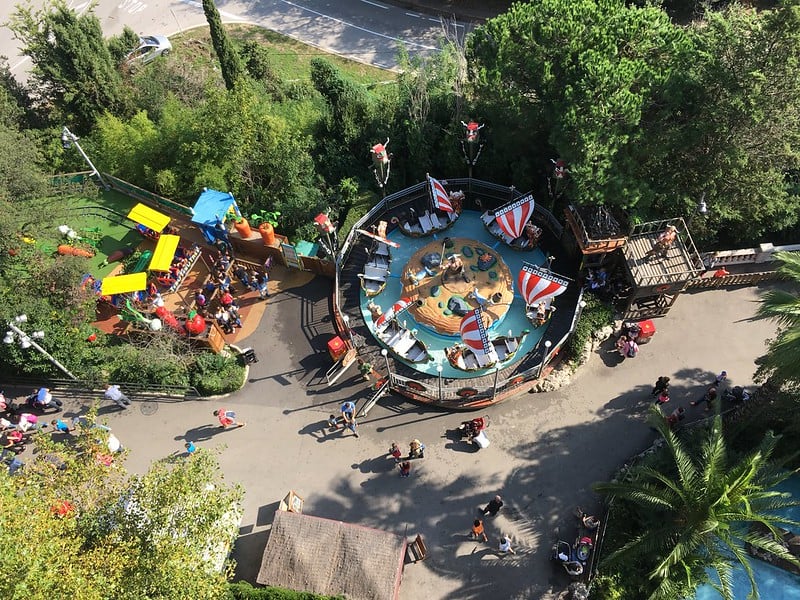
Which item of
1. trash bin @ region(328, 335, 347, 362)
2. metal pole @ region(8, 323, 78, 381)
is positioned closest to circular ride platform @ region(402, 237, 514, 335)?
trash bin @ region(328, 335, 347, 362)

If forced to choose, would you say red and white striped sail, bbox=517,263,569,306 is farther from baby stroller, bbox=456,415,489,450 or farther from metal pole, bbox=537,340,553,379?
baby stroller, bbox=456,415,489,450

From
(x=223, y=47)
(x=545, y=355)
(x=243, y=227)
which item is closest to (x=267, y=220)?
(x=243, y=227)

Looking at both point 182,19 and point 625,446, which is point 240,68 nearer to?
point 182,19

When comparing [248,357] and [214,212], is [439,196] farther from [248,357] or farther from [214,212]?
[248,357]

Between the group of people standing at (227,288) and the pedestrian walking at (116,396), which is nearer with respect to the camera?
the pedestrian walking at (116,396)

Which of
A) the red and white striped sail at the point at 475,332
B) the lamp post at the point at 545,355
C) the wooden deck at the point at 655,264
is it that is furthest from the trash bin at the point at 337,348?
the wooden deck at the point at 655,264

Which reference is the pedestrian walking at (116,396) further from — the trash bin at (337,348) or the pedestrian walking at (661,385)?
the pedestrian walking at (661,385)

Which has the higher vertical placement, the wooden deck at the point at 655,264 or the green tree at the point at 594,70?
the green tree at the point at 594,70
